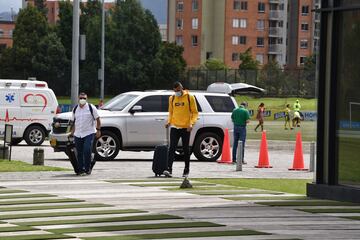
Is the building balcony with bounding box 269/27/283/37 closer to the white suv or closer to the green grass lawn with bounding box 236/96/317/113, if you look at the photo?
the green grass lawn with bounding box 236/96/317/113

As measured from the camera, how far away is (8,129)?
83.5ft

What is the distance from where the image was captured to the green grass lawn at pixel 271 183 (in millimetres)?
18703

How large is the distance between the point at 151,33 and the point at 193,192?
74834mm

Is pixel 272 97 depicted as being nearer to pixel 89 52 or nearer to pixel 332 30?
pixel 89 52

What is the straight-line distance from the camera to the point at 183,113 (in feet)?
67.0

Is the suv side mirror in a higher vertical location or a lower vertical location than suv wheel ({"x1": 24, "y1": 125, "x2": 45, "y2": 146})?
higher

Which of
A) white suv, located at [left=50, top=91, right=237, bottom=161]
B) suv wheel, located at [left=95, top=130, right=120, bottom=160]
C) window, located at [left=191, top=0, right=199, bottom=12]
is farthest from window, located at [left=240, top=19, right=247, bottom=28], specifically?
suv wheel, located at [left=95, top=130, right=120, bottom=160]

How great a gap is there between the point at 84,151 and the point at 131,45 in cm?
6925

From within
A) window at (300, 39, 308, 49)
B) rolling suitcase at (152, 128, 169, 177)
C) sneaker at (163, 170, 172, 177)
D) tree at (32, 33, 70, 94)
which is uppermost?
window at (300, 39, 308, 49)

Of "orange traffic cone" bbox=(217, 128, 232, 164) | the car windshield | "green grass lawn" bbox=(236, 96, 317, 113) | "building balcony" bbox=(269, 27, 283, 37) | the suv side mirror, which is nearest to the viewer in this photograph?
"orange traffic cone" bbox=(217, 128, 232, 164)

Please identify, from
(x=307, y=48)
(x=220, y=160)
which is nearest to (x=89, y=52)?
(x=307, y=48)

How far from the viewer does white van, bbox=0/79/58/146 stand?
112ft

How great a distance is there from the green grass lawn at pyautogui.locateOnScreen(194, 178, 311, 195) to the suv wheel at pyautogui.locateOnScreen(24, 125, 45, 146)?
15.4 metres

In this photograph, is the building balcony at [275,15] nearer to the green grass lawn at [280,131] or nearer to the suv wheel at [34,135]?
the green grass lawn at [280,131]
